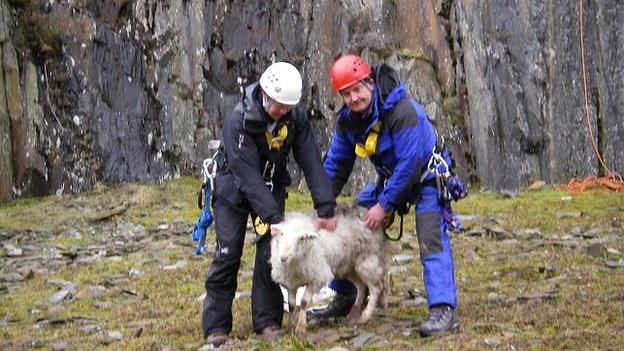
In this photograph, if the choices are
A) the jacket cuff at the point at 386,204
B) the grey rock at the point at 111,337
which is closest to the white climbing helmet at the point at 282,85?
the jacket cuff at the point at 386,204

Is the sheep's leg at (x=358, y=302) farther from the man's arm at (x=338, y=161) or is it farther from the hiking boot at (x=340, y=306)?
the man's arm at (x=338, y=161)

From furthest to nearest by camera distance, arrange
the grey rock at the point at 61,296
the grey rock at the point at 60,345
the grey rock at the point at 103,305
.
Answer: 1. the grey rock at the point at 61,296
2. the grey rock at the point at 103,305
3. the grey rock at the point at 60,345

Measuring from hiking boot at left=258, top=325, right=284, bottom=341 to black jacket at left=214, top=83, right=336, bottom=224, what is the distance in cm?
139

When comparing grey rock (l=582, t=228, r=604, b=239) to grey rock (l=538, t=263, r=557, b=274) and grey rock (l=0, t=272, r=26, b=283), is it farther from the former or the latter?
grey rock (l=0, t=272, r=26, b=283)

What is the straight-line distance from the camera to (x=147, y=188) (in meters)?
30.5

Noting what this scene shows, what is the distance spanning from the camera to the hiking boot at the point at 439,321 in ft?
37.4

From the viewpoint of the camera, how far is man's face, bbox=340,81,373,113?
11.7 m

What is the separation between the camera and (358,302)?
1257cm

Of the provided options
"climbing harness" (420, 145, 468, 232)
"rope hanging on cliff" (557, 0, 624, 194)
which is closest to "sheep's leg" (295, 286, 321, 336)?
"climbing harness" (420, 145, 468, 232)

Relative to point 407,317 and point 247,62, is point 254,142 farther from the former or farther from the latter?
point 247,62

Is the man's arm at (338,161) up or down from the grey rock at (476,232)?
up

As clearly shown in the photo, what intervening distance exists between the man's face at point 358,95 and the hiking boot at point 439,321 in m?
2.55

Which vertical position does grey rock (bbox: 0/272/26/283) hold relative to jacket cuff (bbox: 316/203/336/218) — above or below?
below

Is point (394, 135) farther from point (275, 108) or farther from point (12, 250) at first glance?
point (12, 250)
